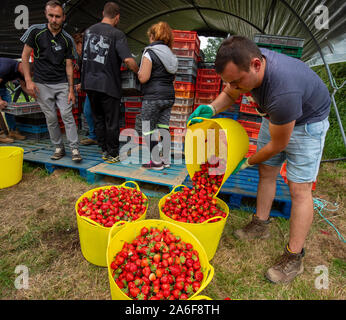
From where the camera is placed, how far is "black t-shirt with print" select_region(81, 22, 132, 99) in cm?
304

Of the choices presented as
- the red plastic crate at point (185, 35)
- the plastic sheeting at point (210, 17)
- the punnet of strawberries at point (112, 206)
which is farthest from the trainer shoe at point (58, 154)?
the plastic sheeting at point (210, 17)

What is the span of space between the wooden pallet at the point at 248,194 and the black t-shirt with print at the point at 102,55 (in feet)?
5.69

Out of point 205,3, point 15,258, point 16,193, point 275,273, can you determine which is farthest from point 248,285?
point 205,3

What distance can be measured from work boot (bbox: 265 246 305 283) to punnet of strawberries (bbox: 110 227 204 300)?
2.75 ft

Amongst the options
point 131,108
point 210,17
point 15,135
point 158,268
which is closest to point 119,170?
point 131,108

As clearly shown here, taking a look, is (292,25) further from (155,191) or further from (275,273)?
(275,273)

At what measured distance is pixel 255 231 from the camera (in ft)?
8.08

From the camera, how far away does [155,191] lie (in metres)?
3.19

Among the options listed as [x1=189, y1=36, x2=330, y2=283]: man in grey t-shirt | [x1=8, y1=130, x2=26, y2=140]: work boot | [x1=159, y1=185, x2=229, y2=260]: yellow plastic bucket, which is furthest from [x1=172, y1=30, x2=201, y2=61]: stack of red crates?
[x1=8, y1=130, x2=26, y2=140]: work boot

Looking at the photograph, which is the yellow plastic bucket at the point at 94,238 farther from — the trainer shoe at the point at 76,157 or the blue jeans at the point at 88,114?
the blue jeans at the point at 88,114

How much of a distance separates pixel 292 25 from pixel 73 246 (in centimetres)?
639

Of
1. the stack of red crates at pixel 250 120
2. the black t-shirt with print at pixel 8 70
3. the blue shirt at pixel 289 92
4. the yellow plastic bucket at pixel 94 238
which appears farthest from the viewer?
the black t-shirt with print at pixel 8 70

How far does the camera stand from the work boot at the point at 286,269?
1986mm
